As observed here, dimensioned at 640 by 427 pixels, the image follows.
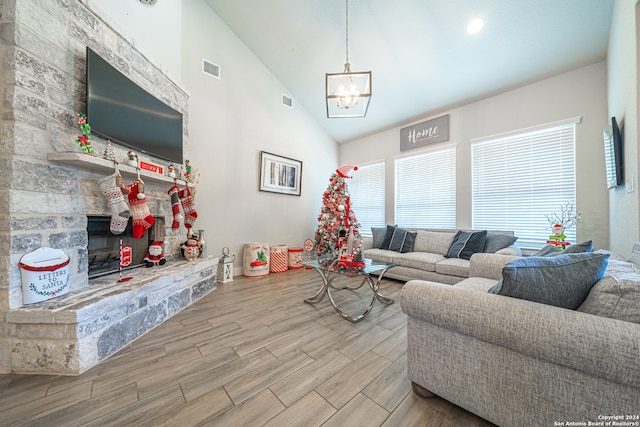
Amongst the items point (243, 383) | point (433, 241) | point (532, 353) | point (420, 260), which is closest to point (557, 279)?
point (532, 353)

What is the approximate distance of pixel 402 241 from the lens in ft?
12.2

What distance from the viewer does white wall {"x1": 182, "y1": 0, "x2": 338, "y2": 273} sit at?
316cm

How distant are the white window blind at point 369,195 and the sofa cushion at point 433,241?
1085 millimetres

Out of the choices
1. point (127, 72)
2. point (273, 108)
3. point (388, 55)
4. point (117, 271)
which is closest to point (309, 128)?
point (273, 108)

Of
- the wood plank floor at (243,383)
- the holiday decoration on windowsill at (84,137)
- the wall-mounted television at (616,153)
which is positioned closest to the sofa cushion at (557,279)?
the wood plank floor at (243,383)

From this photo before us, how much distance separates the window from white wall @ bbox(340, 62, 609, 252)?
75 mm

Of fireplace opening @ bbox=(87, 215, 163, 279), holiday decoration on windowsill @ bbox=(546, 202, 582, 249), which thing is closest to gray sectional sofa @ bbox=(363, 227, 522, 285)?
holiday decoration on windowsill @ bbox=(546, 202, 582, 249)

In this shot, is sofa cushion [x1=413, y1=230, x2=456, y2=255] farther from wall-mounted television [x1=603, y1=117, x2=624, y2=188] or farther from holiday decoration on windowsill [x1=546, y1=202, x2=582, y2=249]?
wall-mounted television [x1=603, y1=117, x2=624, y2=188]

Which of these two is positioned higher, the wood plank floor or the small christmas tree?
the small christmas tree

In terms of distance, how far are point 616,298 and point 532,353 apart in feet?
1.26

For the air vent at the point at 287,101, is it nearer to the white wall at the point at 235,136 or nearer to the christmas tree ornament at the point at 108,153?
the white wall at the point at 235,136

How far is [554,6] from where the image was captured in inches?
86.5

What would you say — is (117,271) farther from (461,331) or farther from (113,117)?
(461,331)

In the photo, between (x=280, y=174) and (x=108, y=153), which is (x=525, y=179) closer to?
(x=280, y=174)
